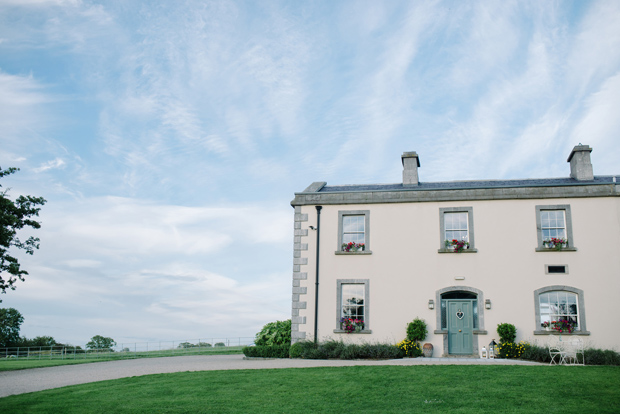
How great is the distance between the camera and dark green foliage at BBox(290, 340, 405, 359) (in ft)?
61.3

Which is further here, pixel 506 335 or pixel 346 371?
pixel 506 335

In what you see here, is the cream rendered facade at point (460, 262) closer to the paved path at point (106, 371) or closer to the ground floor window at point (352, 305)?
the ground floor window at point (352, 305)

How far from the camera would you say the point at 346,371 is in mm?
13984

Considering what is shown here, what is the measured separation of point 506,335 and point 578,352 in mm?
2324

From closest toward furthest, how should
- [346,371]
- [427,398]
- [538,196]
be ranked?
[427,398], [346,371], [538,196]

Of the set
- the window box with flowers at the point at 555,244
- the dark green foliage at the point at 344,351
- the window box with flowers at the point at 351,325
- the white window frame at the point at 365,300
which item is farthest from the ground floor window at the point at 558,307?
the window box with flowers at the point at 351,325

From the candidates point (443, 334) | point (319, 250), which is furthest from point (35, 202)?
point (443, 334)

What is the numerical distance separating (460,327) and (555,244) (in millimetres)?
4709

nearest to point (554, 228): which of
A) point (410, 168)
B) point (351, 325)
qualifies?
point (410, 168)

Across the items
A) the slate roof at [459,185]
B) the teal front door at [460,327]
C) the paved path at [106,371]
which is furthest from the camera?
the slate roof at [459,185]

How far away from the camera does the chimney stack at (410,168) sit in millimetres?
22859

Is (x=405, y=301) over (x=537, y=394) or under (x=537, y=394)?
over

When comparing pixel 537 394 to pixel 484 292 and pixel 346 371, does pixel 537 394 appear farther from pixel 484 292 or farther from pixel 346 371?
pixel 484 292

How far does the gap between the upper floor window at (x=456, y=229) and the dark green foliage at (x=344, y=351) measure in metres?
4.37
